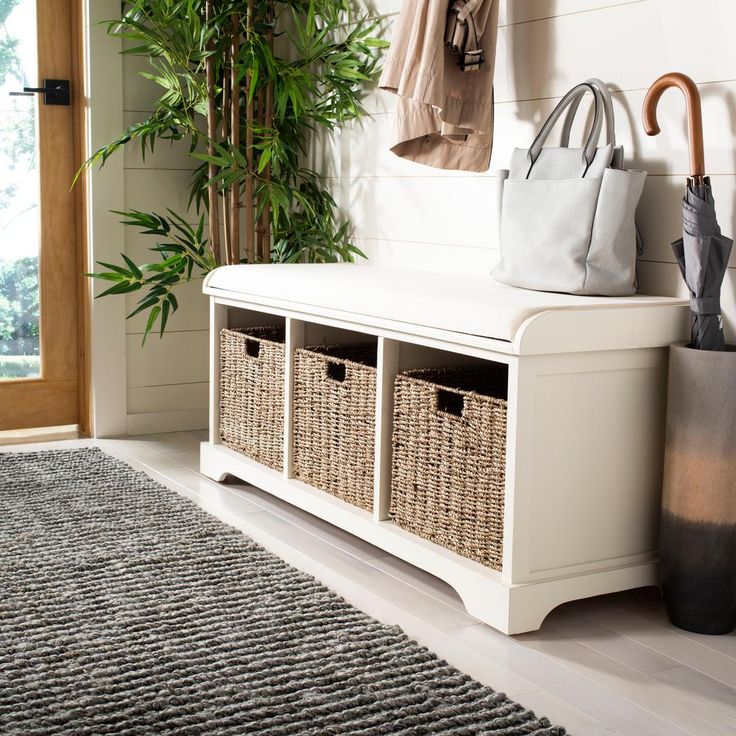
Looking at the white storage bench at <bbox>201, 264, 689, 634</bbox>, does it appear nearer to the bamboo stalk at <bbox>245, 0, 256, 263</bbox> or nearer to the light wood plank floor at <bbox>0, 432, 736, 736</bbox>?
the light wood plank floor at <bbox>0, 432, 736, 736</bbox>

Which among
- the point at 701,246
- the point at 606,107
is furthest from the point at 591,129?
the point at 701,246

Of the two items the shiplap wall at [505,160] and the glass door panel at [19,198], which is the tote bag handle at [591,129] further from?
the glass door panel at [19,198]

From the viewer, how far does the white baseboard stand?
11.1 feet

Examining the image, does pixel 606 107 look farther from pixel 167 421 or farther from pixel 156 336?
pixel 167 421

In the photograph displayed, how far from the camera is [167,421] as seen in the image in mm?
3441

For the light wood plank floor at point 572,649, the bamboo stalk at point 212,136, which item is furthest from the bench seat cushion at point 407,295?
the light wood plank floor at point 572,649

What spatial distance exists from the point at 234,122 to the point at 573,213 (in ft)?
4.55

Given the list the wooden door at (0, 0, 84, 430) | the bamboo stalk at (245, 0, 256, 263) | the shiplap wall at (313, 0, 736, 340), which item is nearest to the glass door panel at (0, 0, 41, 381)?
the wooden door at (0, 0, 84, 430)

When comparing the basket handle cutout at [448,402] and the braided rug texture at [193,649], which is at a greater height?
the basket handle cutout at [448,402]

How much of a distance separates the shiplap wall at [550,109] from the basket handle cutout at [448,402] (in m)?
0.44

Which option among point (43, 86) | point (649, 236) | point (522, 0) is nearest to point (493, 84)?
point (522, 0)

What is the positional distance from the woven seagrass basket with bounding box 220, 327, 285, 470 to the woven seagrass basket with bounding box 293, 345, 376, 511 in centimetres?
8

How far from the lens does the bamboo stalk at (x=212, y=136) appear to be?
2961 mm

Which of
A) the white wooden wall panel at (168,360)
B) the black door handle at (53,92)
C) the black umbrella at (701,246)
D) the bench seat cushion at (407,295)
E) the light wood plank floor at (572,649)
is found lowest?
the light wood plank floor at (572,649)
